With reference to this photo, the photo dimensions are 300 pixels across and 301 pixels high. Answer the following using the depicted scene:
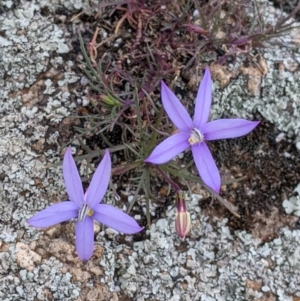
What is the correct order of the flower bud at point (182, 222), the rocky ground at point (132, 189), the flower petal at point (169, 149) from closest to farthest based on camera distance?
1. the flower petal at point (169, 149)
2. the flower bud at point (182, 222)
3. the rocky ground at point (132, 189)

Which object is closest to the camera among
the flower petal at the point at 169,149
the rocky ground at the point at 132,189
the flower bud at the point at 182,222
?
the flower petal at the point at 169,149

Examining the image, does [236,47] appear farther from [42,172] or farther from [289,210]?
[42,172]

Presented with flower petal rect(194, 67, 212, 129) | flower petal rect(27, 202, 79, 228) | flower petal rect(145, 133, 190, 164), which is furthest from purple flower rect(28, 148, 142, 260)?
flower petal rect(194, 67, 212, 129)

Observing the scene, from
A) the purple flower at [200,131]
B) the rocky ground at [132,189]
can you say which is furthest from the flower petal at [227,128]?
the rocky ground at [132,189]

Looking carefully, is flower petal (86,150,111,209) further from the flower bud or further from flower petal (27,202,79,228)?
the flower bud

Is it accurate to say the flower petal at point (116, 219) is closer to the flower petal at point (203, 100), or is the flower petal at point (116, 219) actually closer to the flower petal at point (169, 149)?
the flower petal at point (169, 149)

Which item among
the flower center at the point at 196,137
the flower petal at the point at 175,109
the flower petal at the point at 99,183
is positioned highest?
the flower petal at the point at 175,109
